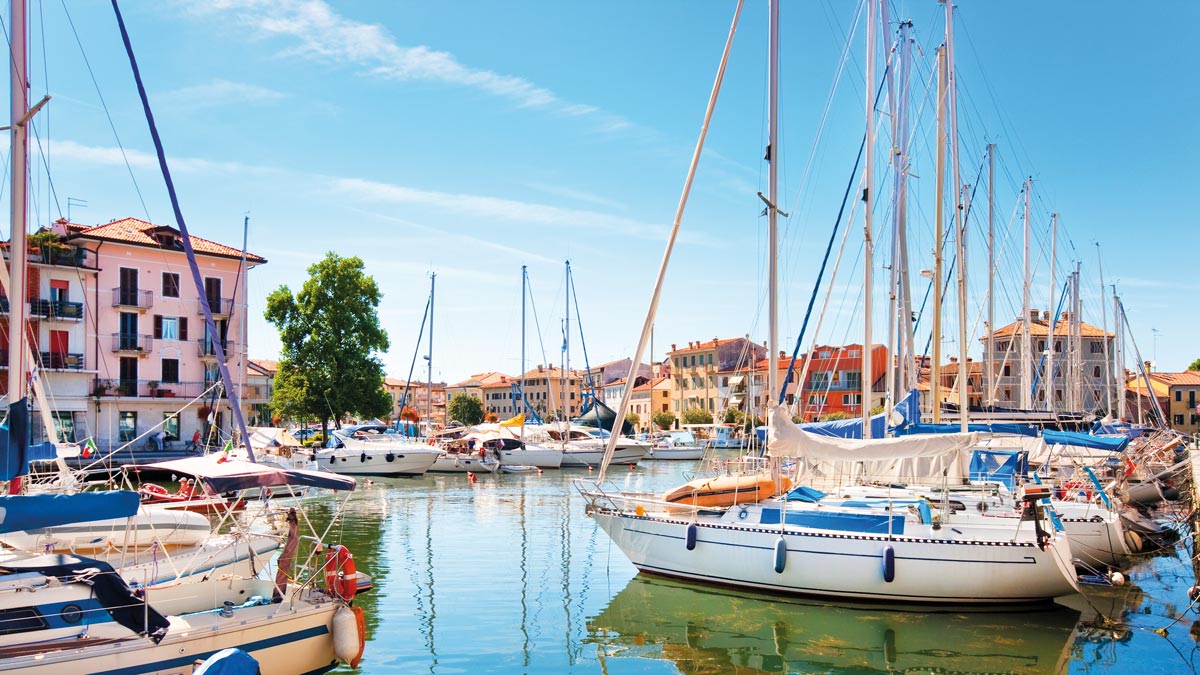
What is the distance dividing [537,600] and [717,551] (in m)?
3.94

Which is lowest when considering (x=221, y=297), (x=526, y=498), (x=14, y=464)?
(x=526, y=498)

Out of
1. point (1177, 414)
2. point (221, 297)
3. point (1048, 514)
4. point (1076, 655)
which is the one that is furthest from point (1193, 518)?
point (1177, 414)

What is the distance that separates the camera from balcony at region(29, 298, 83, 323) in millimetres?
48594

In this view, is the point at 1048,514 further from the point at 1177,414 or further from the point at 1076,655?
the point at 1177,414

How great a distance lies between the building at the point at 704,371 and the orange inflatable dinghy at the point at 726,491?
8642cm

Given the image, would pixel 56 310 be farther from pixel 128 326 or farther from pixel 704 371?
pixel 704 371

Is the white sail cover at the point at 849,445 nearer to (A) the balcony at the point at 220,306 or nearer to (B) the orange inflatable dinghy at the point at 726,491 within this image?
(B) the orange inflatable dinghy at the point at 726,491

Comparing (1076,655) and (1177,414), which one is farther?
(1177,414)

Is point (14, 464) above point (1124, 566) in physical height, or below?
above

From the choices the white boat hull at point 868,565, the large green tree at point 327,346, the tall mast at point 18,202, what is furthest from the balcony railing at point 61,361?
the white boat hull at point 868,565

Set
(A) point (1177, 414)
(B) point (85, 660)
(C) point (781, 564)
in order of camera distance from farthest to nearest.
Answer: (A) point (1177, 414) < (C) point (781, 564) < (B) point (85, 660)

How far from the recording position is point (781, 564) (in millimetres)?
Result: 18203

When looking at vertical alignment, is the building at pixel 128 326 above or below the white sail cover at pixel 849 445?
above

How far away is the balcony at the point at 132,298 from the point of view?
53.1 m
